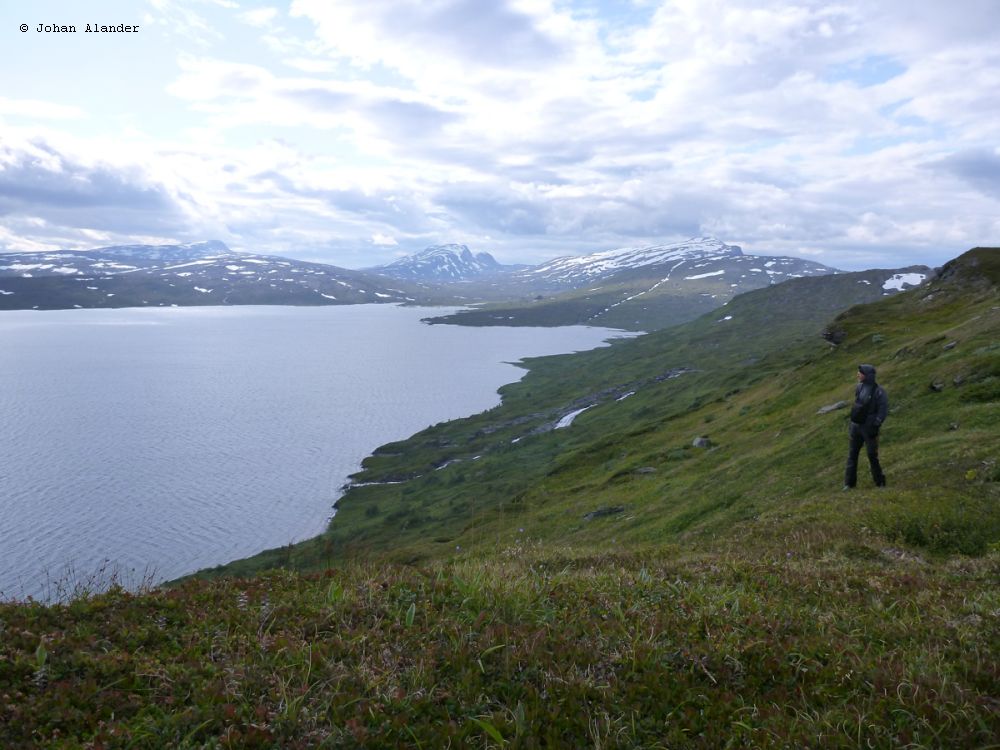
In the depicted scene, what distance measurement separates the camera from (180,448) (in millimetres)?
87188

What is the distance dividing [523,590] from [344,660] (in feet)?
10.1

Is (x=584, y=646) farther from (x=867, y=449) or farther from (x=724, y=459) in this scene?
(x=724, y=459)

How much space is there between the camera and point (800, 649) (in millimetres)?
7586

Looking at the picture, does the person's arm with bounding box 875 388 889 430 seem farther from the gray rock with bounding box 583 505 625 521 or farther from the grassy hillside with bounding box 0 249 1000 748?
the gray rock with bounding box 583 505 625 521

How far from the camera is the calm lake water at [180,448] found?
57.8 meters

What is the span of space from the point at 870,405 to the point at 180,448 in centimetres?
8918

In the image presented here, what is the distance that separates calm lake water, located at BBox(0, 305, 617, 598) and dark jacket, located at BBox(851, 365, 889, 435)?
20.4m

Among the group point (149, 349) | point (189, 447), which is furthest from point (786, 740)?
point (149, 349)

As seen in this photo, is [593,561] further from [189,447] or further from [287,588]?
[189,447]

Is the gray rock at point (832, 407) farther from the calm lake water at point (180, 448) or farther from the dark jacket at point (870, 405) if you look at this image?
the calm lake water at point (180, 448)

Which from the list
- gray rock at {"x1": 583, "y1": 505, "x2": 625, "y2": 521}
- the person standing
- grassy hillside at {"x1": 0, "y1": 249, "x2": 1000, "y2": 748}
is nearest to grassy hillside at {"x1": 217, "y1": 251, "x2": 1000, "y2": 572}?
grassy hillside at {"x1": 0, "y1": 249, "x2": 1000, "y2": 748}

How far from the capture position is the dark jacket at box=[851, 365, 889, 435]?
18.5 meters

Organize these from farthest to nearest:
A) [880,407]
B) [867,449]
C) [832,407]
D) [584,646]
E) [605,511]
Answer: [605,511] → [832,407] → [867,449] → [880,407] → [584,646]

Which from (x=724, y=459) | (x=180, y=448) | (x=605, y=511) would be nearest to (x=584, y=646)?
(x=605, y=511)
